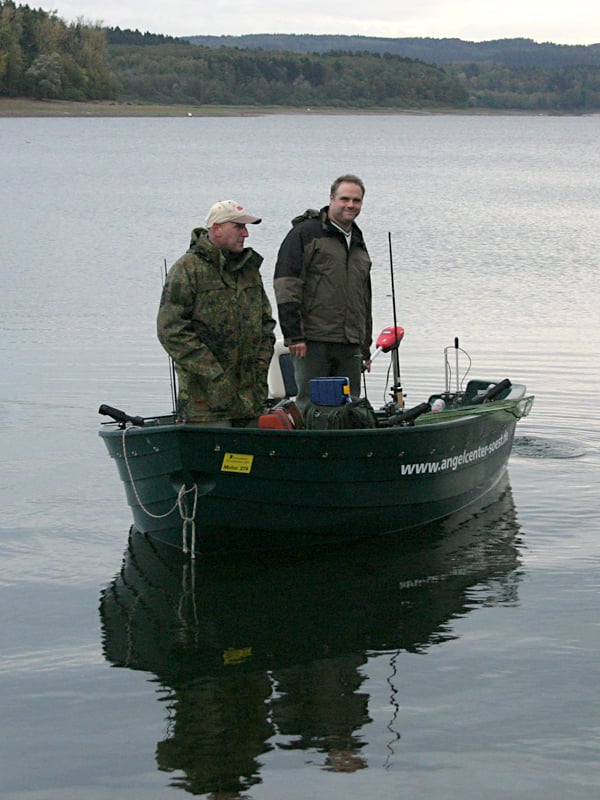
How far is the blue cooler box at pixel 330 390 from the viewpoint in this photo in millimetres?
7372

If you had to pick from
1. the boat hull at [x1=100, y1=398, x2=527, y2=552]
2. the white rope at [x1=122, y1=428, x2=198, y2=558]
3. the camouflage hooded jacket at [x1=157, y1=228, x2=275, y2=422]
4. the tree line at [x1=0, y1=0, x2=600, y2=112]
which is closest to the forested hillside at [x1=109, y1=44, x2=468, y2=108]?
the tree line at [x1=0, y1=0, x2=600, y2=112]

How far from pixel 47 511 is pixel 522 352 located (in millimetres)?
6608

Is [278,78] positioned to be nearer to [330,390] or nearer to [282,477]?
[330,390]

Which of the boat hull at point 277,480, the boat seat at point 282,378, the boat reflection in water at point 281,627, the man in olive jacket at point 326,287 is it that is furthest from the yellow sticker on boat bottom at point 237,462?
the boat seat at point 282,378

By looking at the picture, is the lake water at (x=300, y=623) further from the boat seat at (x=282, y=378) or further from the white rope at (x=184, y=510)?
the boat seat at (x=282, y=378)

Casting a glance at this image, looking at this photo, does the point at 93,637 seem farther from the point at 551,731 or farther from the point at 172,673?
the point at 551,731

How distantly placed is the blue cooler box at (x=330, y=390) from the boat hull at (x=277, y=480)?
0.29m

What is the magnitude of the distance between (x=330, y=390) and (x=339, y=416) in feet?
0.57

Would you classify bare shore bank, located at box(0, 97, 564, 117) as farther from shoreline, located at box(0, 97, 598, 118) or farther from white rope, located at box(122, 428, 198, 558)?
white rope, located at box(122, 428, 198, 558)

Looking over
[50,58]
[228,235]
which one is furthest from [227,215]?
[50,58]

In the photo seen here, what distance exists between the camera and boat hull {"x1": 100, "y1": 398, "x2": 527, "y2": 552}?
6988mm

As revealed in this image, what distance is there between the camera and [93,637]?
21.3ft

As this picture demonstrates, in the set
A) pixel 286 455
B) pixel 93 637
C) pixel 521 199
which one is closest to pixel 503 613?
pixel 286 455

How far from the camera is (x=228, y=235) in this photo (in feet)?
22.3
